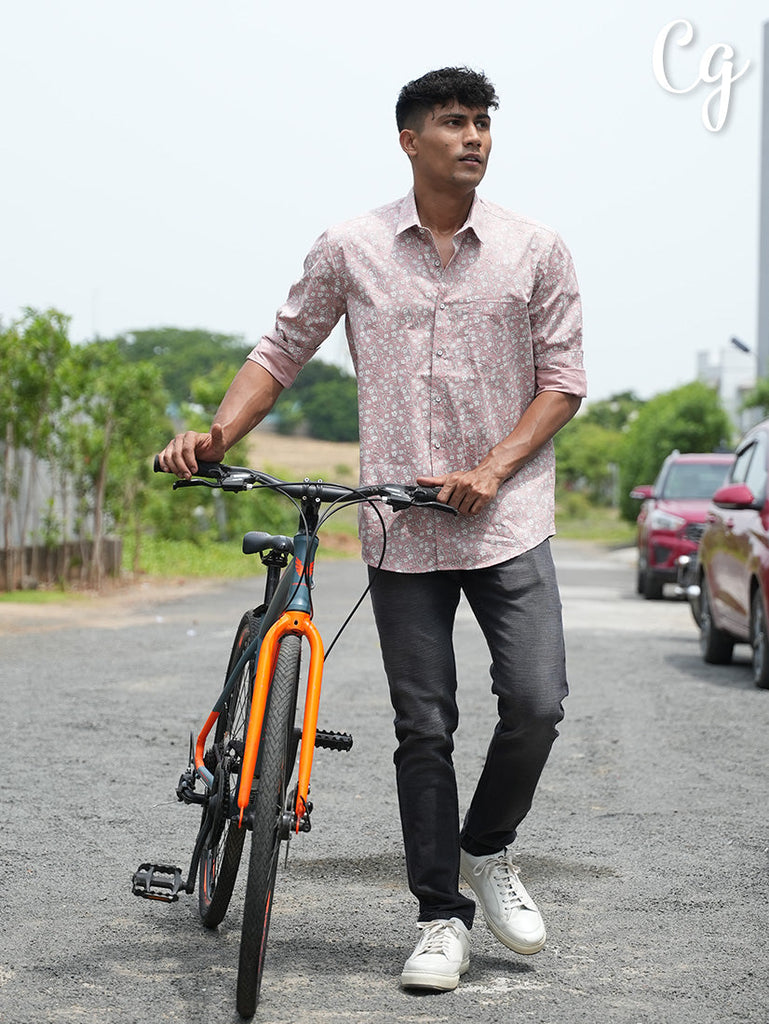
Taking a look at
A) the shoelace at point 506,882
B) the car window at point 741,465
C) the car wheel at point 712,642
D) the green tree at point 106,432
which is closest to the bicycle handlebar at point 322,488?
the shoelace at point 506,882

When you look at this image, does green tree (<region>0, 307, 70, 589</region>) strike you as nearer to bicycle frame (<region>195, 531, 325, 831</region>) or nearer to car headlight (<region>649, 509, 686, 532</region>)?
car headlight (<region>649, 509, 686, 532</region>)

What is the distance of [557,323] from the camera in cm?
423

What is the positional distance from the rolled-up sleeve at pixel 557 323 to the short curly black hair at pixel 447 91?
0.41 m

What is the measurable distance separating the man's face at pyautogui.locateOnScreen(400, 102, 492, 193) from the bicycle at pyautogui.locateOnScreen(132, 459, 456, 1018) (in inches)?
31.8

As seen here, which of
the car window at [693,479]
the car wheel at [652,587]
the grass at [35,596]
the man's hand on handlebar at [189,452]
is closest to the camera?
the man's hand on handlebar at [189,452]

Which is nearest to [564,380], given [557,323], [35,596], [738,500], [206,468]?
[557,323]

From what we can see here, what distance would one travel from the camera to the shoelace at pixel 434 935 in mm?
3990

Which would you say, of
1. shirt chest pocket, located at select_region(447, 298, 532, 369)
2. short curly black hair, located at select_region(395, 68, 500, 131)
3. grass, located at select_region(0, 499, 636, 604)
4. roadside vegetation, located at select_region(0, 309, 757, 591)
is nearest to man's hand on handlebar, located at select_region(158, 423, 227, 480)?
shirt chest pocket, located at select_region(447, 298, 532, 369)

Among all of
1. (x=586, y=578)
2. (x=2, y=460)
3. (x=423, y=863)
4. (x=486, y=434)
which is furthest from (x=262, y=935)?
(x=586, y=578)

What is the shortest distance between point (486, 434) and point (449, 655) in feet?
1.89

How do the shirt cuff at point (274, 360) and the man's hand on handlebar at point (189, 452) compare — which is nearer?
the man's hand on handlebar at point (189, 452)

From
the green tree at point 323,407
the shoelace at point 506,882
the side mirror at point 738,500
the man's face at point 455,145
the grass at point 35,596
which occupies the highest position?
the green tree at point 323,407

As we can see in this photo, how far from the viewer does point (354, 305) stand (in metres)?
4.24

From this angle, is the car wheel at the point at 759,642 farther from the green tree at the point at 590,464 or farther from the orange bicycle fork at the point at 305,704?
the green tree at the point at 590,464
